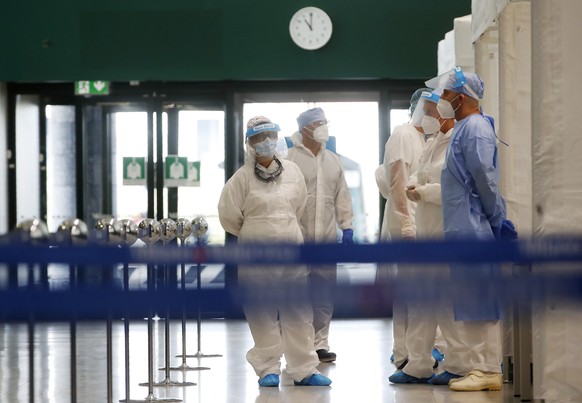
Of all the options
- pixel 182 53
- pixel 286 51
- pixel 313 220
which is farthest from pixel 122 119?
pixel 313 220

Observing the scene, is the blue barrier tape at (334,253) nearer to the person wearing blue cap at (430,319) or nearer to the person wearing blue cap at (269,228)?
the person wearing blue cap at (430,319)

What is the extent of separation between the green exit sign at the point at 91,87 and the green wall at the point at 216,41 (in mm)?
104

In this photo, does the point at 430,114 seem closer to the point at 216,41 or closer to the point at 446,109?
the point at 446,109

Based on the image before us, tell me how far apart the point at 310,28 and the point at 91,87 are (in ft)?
8.15

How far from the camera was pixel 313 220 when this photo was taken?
848cm

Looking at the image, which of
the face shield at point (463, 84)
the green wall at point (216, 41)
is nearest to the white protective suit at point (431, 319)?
the face shield at point (463, 84)

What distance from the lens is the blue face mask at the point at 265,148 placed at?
23.3 feet

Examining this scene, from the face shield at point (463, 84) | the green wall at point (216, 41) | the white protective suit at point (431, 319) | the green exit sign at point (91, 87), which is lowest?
the white protective suit at point (431, 319)

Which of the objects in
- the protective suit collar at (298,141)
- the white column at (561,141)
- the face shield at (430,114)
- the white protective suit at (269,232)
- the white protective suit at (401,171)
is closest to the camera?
the white column at (561,141)

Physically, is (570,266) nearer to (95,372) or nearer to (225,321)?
(95,372)

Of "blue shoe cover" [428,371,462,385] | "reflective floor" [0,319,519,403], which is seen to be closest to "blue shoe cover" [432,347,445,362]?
"reflective floor" [0,319,519,403]

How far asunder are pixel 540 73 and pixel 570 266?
249 centimetres

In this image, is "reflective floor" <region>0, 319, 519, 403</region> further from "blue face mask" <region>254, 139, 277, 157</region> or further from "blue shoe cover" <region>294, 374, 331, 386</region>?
"blue face mask" <region>254, 139, 277, 157</region>

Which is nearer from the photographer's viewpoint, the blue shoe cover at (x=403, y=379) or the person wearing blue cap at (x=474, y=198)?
the person wearing blue cap at (x=474, y=198)
